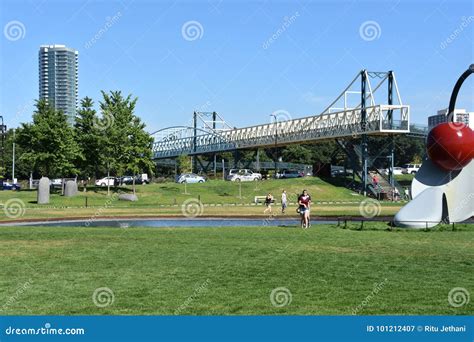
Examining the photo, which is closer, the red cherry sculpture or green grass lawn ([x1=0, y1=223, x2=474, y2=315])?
green grass lawn ([x1=0, y1=223, x2=474, y2=315])

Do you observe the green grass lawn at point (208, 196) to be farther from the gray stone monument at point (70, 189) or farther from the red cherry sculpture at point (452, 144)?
the red cherry sculpture at point (452, 144)

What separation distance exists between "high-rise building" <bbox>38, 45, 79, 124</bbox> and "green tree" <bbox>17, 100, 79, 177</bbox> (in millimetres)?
119536

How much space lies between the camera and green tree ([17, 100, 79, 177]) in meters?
55.8

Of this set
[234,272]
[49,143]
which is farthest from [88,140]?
[234,272]

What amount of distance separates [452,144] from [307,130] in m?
53.9

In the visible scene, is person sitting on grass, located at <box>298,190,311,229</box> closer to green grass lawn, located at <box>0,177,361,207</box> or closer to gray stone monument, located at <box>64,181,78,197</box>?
green grass lawn, located at <box>0,177,361,207</box>

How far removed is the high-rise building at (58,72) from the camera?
6969 inches

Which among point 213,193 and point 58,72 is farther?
point 58,72

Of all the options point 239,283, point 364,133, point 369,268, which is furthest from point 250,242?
point 364,133

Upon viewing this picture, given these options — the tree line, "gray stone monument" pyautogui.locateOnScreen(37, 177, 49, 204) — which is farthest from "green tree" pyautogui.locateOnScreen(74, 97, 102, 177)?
"gray stone monument" pyautogui.locateOnScreen(37, 177, 49, 204)

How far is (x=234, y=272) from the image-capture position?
47.7 ft

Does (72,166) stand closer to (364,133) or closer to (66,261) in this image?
(364,133)

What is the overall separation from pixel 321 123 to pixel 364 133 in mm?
13308

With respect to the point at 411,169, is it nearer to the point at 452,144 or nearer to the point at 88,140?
the point at 88,140
